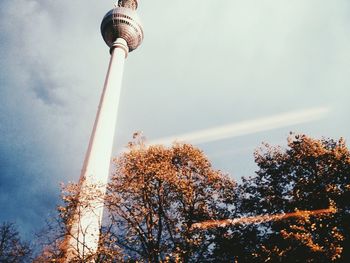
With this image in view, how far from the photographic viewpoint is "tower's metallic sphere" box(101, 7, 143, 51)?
54688 millimetres

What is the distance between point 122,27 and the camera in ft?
179

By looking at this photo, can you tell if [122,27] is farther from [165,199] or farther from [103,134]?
[165,199]

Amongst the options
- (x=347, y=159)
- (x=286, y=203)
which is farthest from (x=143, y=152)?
(x=347, y=159)

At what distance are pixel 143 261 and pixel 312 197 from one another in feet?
38.9

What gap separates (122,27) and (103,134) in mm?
22113

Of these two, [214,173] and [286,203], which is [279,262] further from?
[214,173]

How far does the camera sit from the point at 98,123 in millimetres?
41031

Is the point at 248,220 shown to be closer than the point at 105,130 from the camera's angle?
Yes

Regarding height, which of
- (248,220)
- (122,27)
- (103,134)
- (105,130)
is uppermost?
(122,27)

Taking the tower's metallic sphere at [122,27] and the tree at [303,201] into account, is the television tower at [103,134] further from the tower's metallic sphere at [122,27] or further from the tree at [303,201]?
the tree at [303,201]

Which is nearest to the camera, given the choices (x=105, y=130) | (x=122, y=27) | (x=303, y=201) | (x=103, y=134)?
(x=303, y=201)

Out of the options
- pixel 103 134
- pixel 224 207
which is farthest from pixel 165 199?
pixel 103 134

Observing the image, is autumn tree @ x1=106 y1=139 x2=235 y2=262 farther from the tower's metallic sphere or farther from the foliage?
the tower's metallic sphere

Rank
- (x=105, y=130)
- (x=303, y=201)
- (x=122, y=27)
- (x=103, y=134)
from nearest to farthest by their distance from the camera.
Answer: (x=303, y=201), (x=103, y=134), (x=105, y=130), (x=122, y=27)
